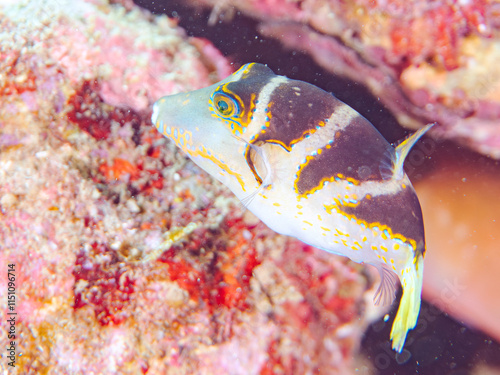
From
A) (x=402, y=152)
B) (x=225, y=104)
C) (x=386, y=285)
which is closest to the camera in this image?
(x=225, y=104)

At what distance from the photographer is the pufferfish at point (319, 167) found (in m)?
1.79

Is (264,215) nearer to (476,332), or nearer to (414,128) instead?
(414,128)

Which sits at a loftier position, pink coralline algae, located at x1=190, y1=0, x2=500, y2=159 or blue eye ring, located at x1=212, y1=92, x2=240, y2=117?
pink coralline algae, located at x1=190, y1=0, x2=500, y2=159

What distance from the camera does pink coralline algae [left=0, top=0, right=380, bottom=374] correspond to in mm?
1749

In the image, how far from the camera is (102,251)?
1.88m

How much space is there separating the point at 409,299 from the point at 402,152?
87 cm

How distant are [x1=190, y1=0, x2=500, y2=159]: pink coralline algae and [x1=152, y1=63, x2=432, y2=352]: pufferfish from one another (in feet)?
1.26

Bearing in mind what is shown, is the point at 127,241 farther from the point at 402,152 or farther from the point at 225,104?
the point at 402,152

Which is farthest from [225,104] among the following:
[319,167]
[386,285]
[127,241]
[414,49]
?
[386,285]

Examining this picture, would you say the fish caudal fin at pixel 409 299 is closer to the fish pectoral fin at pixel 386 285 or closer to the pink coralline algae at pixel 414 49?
the fish pectoral fin at pixel 386 285

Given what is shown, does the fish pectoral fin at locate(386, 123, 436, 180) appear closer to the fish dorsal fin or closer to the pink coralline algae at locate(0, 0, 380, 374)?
the fish dorsal fin

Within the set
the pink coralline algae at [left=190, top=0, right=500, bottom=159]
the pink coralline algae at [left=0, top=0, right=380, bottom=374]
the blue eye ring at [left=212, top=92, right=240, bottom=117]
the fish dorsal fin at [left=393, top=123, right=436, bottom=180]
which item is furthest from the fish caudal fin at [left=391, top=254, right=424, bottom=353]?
the blue eye ring at [left=212, top=92, right=240, bottom=117]

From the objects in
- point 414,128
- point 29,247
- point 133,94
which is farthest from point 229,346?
point 414,128

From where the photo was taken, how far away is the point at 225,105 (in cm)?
179
